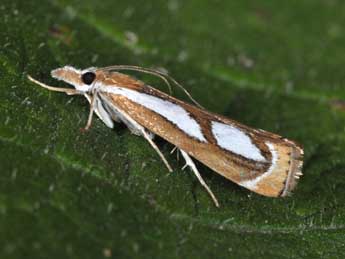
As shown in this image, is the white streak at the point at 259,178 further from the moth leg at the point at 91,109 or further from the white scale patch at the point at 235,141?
the moth leg at the point at 91,109

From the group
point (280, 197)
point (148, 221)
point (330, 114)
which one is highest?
point (148, 221)

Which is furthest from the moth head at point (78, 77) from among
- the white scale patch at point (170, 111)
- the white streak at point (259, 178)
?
the white streak at point (259, 178)

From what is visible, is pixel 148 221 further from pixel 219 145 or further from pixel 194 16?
pixel 194 16

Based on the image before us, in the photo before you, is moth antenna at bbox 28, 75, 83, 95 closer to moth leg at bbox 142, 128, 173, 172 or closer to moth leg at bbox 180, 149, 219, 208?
moth leg at bbox 142, 128, 173, 172

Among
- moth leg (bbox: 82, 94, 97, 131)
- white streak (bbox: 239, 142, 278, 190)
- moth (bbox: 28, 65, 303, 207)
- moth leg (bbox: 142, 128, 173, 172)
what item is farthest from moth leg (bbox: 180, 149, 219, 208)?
moth leg (bbox: 82, 94, 97, 131)

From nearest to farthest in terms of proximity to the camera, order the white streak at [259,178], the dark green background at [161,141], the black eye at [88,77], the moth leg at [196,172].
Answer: the dark green background at [161,141] → the moth leg at [196,172] → the white streak at [259,178] → the black eye at [88,77]

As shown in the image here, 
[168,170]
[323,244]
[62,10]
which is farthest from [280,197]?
[62,10]

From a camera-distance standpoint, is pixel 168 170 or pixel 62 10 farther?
pixel 62 10

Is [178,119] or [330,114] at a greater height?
[178,119]

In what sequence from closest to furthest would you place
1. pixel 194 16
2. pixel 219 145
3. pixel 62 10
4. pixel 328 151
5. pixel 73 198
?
pixel 73 198, pixel 219 145, pixel 328 151, pixel 62 10, pixel 194 16
